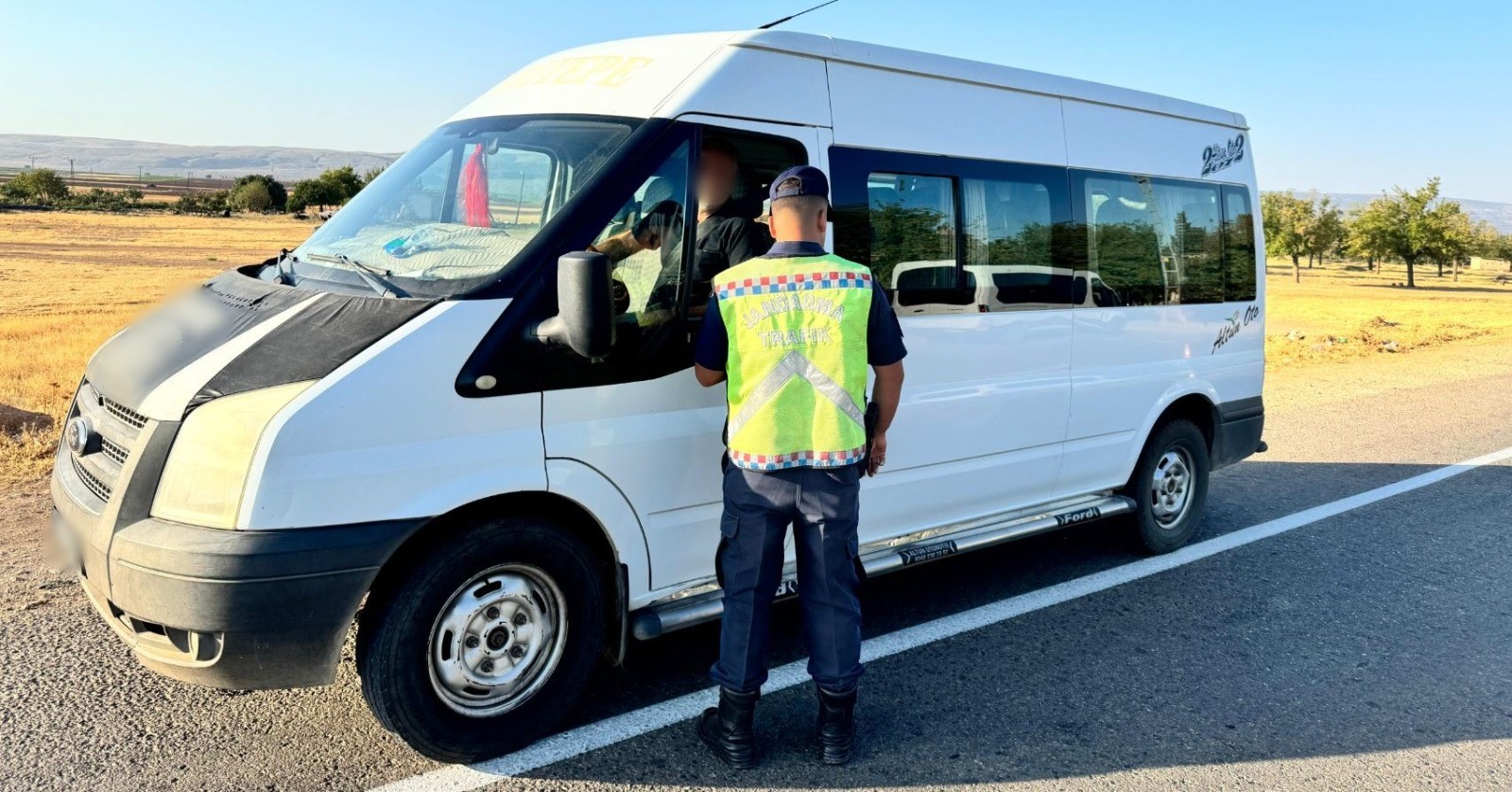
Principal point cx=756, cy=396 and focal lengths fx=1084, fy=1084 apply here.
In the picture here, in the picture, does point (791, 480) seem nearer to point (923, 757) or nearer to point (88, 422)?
point (923, 757)

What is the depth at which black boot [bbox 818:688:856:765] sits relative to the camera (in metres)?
3.61

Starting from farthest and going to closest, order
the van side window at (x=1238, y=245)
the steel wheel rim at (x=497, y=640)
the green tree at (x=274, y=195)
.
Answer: the green tree at (x=274, y=195) → the van side window at (x=1238, y=245) → the steel wheel rim at (x=497, y=640)

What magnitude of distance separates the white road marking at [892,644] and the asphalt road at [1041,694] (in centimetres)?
6

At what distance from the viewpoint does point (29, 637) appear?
171 inches

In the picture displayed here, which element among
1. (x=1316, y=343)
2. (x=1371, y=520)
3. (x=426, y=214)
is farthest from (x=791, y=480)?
(x=1316, y=343)

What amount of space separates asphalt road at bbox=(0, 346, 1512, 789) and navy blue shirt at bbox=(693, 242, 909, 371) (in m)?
Result: 1.34

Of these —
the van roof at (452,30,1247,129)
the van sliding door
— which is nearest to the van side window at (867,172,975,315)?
the van sliding door

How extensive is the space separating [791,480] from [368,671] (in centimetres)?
144

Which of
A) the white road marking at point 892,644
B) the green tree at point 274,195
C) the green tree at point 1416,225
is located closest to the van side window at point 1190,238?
the white road marking at point 892,644

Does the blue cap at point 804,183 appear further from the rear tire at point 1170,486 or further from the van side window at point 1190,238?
the rear tire at point 1170,486

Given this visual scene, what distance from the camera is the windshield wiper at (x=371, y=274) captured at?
3.52m

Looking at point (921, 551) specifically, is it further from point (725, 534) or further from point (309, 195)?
point (309, 195)

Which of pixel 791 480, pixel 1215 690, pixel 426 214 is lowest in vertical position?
pixel 1215 690

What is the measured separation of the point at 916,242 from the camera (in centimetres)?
470
